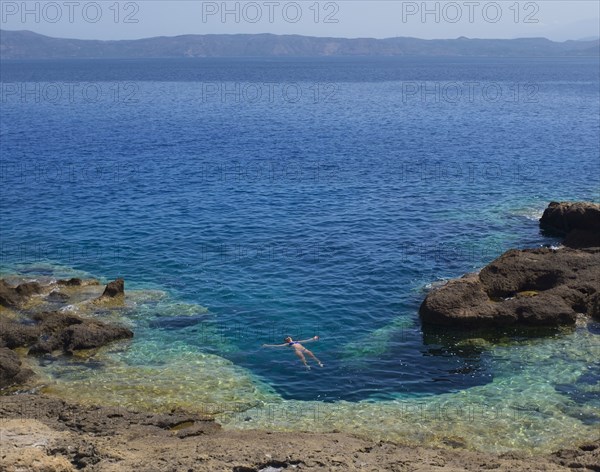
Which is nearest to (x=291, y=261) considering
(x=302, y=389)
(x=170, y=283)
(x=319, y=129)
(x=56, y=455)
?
(x=170, y=283)

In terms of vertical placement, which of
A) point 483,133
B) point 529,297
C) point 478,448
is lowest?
point 478,448

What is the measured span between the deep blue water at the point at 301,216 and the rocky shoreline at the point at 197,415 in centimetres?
324

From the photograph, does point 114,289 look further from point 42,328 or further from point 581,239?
point 581,239

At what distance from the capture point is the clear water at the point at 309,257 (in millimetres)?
32344

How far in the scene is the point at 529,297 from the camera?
4094 cm

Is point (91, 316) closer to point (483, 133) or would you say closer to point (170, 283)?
point (170, 283)

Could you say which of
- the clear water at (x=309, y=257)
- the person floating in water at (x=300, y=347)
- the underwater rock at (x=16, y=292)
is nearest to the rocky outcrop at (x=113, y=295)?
the clear water at (x=309, y=257)

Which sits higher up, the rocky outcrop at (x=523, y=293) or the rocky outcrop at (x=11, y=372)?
the rocky outcrop at (x=523, y=293)

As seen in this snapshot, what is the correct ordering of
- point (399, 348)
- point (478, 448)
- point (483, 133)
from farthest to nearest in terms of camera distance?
1. point (483, 133)
2. point (399, 348)
3. point (478, 448)

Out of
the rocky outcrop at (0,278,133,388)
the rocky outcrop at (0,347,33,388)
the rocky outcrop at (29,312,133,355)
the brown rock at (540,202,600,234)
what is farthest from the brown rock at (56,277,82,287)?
the brown rock at (540,202,600,234)

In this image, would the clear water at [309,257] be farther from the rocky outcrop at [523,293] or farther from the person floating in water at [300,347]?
the rocky outcrop at [523,293]

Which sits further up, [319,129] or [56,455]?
[319,129]

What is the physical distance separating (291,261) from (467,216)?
18416mm

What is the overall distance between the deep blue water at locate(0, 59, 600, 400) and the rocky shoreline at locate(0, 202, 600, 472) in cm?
324
